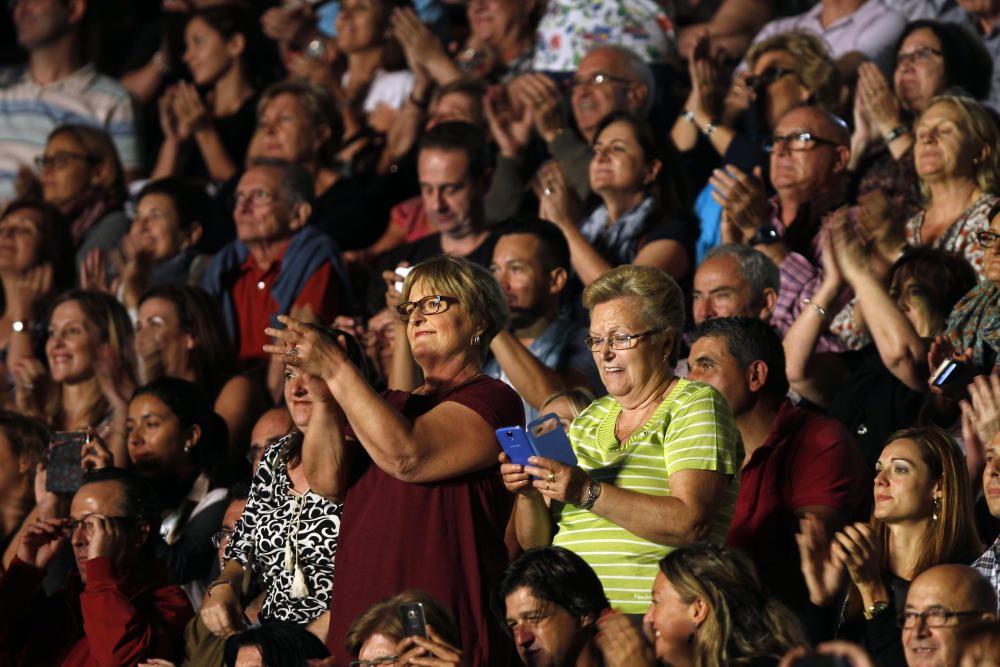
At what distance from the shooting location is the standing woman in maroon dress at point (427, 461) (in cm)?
396

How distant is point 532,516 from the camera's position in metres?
4.19

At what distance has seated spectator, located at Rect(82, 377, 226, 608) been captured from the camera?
5797mm

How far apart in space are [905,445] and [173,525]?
7.72 ft

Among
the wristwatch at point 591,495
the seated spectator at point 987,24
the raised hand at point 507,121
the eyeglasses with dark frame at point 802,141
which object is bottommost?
the raised hand at point 507,121

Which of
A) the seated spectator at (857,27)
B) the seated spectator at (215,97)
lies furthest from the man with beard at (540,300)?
the seated spectator at (215,97)

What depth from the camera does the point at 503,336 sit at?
5137mm

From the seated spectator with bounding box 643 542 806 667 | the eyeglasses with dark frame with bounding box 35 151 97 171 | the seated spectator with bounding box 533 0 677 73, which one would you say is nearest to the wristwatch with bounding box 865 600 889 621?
the seated spectator with bounding box 643 542 806 667

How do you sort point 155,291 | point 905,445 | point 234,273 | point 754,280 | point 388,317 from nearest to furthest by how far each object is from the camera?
point 905,445 → point 754,280 → point 388,317 → point 155,291 → point 234,273

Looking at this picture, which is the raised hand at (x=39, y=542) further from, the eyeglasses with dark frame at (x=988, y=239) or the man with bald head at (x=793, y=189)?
the eyeglasses with dark frame at (x=988, y=239)

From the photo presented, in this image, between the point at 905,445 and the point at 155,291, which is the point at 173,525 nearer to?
the point at 155,291

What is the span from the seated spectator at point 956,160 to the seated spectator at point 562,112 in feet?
4.30

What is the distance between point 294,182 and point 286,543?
2.82 meters

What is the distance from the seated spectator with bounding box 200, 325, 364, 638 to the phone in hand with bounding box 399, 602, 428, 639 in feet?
2.37

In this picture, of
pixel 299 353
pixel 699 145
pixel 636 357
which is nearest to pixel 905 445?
pixel 636 357
